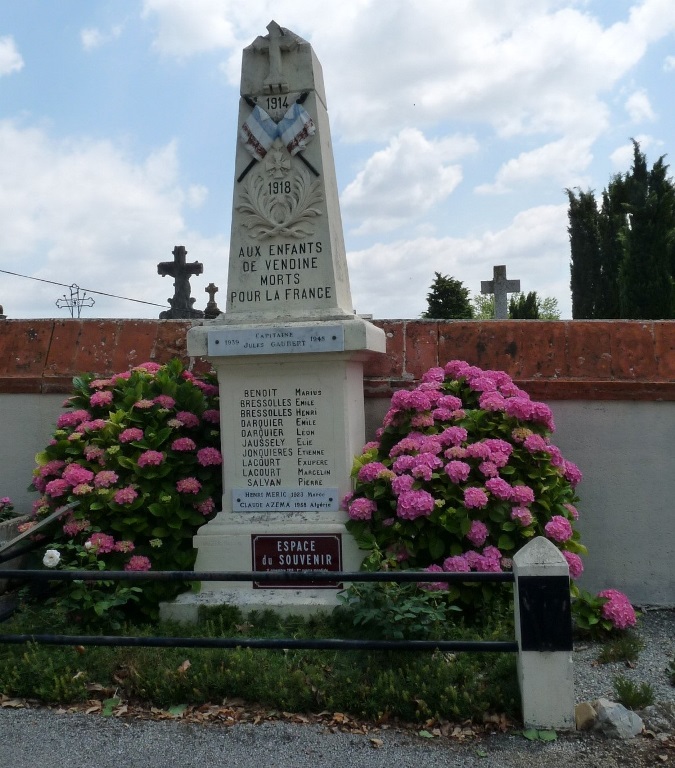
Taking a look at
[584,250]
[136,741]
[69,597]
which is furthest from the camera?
[584,250]

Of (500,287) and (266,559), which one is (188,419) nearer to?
(266,559)

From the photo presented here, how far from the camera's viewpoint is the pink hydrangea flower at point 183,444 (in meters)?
5.35

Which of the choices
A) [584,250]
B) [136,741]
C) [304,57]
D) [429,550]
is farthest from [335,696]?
[584,250]

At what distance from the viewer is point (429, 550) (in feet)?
15.7

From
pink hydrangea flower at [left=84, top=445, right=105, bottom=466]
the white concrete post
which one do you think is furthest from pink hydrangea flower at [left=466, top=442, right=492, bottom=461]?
pink hydrangea flower at [left=84, top=445, right=105, bottom=466]

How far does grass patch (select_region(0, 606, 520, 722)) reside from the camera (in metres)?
3.61

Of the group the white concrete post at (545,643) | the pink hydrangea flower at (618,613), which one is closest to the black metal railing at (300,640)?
the white concrete post at (545,643)

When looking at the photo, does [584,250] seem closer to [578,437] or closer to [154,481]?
[578,437]

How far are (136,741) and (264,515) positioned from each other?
197 cm

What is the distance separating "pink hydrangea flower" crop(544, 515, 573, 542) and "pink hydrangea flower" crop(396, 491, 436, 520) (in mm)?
704

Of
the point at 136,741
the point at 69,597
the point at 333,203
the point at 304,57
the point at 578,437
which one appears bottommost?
the point at 136,741

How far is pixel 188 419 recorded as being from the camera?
551 cm

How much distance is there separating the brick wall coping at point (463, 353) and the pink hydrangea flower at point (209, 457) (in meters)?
1.13

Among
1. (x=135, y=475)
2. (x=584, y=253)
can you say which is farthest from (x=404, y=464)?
(x=584, y=253)
